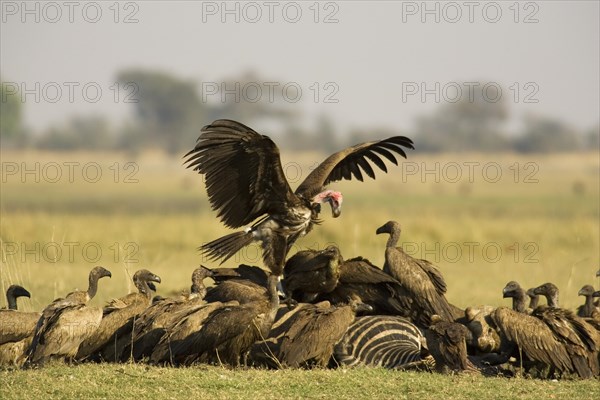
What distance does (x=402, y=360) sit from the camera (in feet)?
28.1

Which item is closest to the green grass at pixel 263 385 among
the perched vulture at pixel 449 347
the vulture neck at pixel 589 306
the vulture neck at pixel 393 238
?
the perched vulture at pixel 449 347

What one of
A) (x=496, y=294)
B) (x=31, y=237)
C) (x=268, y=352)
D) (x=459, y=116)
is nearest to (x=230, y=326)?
(x=268, y=352)

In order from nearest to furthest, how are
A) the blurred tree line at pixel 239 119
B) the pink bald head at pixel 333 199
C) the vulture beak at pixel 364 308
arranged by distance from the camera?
the vulture beak at pixel 364 308 < the pink bald head at pixel 333 199 < the blurred tree line at pixel 239 119

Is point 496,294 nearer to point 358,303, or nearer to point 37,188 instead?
point 358,303

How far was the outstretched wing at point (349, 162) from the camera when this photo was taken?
1086 centimetres

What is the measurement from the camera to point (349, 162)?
463 inches

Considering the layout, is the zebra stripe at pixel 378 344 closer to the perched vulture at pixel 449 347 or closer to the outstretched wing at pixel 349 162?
the perched vulture at pixel 449 347

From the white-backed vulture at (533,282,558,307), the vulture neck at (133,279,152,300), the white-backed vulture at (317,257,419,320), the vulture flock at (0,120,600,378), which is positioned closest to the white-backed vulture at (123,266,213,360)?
the vulture flock at (0,120,600,378)

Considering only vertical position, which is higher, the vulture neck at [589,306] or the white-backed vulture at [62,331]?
the white-backed vulture at [62,331]

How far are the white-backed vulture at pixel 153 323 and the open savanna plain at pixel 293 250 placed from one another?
293mm

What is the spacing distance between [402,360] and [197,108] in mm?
71835

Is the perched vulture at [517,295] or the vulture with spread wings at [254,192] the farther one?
the vulture with spread wings at [254,192]

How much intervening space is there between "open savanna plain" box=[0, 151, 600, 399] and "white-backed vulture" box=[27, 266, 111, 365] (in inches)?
5.9

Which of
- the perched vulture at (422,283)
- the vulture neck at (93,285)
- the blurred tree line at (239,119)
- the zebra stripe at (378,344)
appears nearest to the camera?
the zebra stripe at (378,344)
